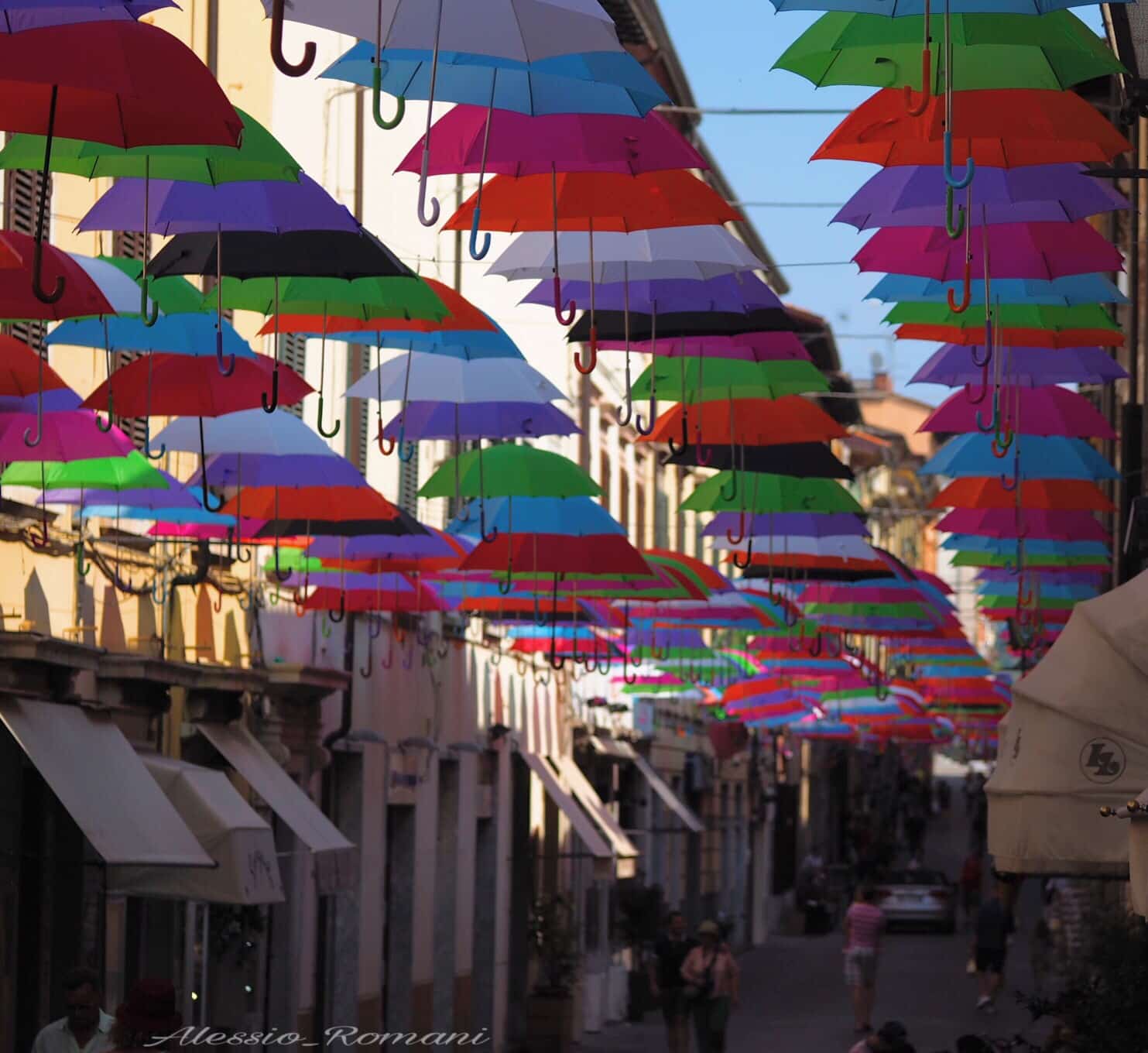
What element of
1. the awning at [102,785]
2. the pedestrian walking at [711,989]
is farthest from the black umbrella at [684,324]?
the pedestrian walking at [711,989]

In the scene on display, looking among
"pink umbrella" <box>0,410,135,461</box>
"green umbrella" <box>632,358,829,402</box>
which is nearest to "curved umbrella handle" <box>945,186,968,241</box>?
"green umbrella" <box>632,358,829,402</box>

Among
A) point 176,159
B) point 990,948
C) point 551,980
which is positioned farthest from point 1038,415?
point 990,948

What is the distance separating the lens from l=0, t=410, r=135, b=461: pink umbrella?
14.5m

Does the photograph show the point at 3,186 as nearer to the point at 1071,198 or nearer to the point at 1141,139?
the point at 1071,198

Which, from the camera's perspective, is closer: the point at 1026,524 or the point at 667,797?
the point at 1026,524

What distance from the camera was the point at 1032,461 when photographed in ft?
61.0

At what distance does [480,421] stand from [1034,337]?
4.19 m

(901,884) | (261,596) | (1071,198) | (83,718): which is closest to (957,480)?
(261,596)

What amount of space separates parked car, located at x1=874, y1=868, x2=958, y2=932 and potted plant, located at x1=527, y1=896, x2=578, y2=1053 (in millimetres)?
21476

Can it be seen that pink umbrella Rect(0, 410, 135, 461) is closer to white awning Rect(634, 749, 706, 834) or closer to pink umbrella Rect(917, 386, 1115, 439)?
pink umbrella Rect(917, 386, 1115, 439)

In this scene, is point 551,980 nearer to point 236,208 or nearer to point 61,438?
point 61,438

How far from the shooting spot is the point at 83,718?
54.7 feet

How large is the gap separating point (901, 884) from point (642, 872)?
→ 52.5 feet

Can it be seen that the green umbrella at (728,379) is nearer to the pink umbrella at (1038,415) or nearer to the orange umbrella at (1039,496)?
the pink umbrella at (1038,415)
